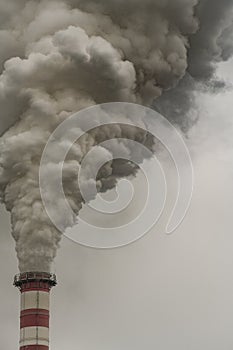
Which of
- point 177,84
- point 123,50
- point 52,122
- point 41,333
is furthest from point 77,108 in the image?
point 41,333

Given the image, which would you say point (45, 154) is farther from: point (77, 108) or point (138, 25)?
point (138, 25)

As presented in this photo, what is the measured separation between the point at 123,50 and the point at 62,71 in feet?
17.0

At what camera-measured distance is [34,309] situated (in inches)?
2347

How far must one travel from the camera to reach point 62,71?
2512 inches

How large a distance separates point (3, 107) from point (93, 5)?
35.2ft

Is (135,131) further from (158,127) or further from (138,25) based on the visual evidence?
(138,25)

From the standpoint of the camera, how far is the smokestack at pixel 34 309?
5912 cm

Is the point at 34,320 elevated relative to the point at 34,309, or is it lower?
lower

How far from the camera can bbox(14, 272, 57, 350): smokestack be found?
59.1 meters

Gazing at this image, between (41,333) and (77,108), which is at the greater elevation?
(77,108)

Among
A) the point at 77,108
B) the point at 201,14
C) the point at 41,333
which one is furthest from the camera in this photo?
the point at 201,14

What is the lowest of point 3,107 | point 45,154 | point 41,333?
point 41,333

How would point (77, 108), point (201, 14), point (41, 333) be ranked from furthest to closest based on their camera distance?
point (201, 14) → point (77, 108) → point (41, 333)

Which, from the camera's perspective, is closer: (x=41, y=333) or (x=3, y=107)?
(x=41, y=333)
